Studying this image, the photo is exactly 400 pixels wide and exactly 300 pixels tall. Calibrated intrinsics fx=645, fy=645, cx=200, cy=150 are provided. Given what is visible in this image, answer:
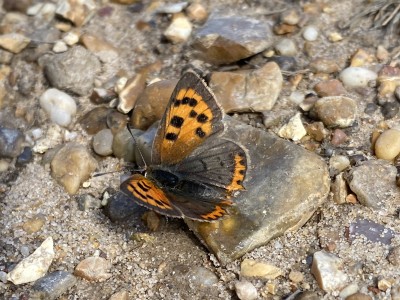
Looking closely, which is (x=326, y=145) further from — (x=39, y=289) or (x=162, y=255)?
(x=39, y=289)

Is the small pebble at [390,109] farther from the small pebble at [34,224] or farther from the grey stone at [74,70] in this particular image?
the small pebble at [34,224]

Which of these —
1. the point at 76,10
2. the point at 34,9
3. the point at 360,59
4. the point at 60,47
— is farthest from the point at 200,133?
the point at 34,9

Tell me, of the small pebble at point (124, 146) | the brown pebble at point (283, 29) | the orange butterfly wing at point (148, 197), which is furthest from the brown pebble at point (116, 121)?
the brown pebble at point (283, 29)

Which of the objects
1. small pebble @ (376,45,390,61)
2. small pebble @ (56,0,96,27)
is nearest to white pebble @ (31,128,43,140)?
small pebble @ (56,0,96,27)

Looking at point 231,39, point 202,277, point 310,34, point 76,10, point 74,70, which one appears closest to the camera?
point 202,277

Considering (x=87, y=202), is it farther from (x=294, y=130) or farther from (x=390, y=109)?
(x=390, y=109)

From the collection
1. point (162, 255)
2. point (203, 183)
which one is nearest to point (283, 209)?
point (203, 183)

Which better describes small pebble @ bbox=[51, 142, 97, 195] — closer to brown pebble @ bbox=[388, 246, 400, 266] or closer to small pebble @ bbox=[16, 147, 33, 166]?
small pebble @ bbox=[16, 147, 33, 166]
